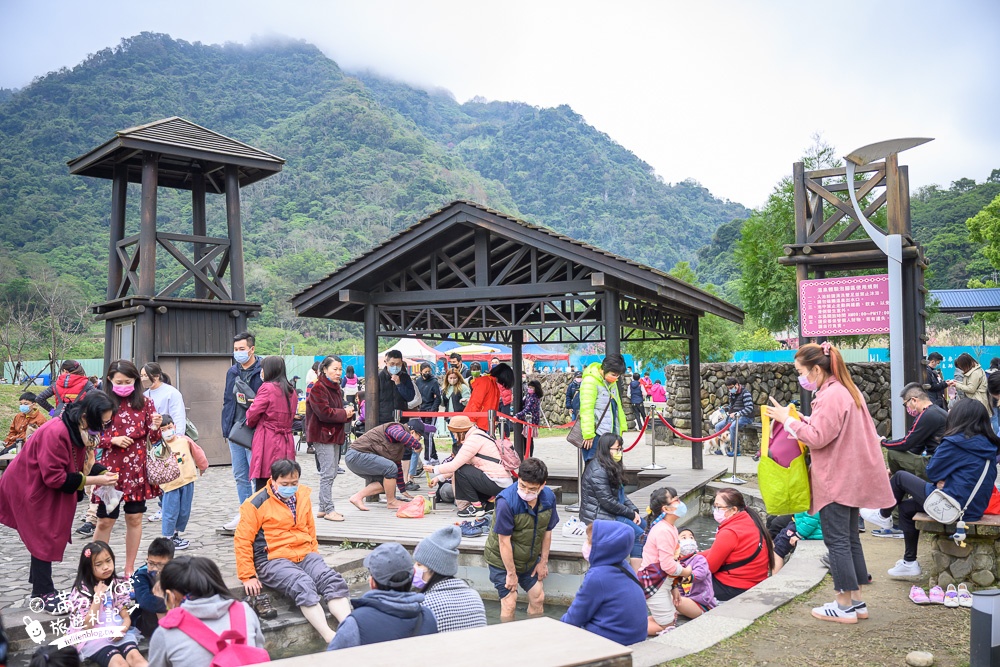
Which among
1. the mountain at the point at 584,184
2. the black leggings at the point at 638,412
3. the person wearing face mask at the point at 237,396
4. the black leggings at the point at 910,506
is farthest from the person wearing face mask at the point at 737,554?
the mountain at the point at 584,184

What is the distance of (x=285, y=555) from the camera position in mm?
6133

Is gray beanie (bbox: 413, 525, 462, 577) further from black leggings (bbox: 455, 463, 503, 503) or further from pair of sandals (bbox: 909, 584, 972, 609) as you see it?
black leggings (bbox: 455, 463, 503, 503)

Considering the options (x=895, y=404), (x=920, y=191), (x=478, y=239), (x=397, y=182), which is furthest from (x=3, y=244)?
(x=920, y=191)

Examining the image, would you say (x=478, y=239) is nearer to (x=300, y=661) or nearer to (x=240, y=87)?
(x=300, y=661)

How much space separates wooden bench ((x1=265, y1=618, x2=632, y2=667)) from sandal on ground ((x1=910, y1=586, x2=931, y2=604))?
3587 mm

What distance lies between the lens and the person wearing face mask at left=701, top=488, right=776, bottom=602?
6.50 metres

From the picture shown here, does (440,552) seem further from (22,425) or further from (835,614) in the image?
(22,425)

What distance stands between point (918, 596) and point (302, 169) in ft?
291

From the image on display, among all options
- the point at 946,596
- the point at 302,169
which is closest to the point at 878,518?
the point at 946,596

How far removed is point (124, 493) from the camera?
20.8ft

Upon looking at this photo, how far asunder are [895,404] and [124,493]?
9.22m

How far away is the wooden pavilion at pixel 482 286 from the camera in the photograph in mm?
9414

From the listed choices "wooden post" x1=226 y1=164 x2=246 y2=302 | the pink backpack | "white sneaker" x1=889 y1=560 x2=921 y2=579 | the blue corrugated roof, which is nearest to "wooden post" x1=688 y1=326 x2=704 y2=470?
"white sneaker" x1=889 y1=560 x2=921 y2=579

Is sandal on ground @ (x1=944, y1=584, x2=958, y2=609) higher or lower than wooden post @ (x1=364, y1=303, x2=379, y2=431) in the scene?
lower
